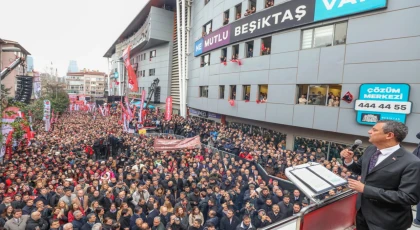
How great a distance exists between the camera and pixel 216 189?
8828 millimetres

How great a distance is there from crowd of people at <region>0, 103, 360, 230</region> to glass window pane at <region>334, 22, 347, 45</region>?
6748mm

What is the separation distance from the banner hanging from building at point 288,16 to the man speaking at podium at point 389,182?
40.5ft

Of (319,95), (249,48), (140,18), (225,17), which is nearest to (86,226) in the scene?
(319,95)

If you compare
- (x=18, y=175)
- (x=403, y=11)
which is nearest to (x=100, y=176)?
(x=18, y=175)

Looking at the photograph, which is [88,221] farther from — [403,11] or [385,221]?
[403,11]

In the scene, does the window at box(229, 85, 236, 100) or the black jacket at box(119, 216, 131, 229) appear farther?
the window at box(229, 85, 236, 100)

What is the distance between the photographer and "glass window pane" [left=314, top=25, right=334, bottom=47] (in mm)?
13757

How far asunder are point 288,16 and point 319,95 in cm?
572

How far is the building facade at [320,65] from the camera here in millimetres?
11094

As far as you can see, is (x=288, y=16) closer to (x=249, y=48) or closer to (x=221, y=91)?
(x=249, y=48)

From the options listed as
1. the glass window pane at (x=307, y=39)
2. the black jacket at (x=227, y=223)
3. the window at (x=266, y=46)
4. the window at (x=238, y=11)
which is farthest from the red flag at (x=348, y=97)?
the window at (x=238, y=11)

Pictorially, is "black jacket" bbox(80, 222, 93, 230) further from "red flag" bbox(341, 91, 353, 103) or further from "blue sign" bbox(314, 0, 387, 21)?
"blue sign" bbox(314, 0, 387, 21)

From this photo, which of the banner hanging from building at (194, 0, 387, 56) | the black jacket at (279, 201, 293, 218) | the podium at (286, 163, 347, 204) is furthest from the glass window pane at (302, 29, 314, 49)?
the podium at (286, 163, 347, 204)

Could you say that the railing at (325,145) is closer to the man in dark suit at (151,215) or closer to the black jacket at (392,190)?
the man in dark suit at (151,215)
